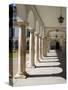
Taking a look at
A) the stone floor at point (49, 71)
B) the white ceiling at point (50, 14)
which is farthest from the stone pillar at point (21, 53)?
the white ceiling at point (50, 14)

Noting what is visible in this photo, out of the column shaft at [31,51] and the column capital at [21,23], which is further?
the column shaft at [31,51]

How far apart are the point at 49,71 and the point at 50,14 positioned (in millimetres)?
1052

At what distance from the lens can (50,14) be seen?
3.96 meters

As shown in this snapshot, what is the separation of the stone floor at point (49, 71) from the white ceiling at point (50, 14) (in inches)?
20.3

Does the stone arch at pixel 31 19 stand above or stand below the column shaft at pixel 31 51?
above

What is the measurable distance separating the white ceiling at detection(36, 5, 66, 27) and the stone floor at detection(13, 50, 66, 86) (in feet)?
1.69

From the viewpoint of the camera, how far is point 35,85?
385cm

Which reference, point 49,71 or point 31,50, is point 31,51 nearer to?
point 31,50

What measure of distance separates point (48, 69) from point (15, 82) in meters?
0.66

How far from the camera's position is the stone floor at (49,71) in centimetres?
386

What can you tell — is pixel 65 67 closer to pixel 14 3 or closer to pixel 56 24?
pixel 56 24

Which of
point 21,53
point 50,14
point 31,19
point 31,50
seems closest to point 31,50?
point 31,50

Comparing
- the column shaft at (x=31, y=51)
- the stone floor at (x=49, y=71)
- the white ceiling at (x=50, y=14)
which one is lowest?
the stone floor at (x=49, y=71)

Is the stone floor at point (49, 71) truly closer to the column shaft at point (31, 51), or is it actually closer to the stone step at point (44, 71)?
the stone step at point (44, 71)
